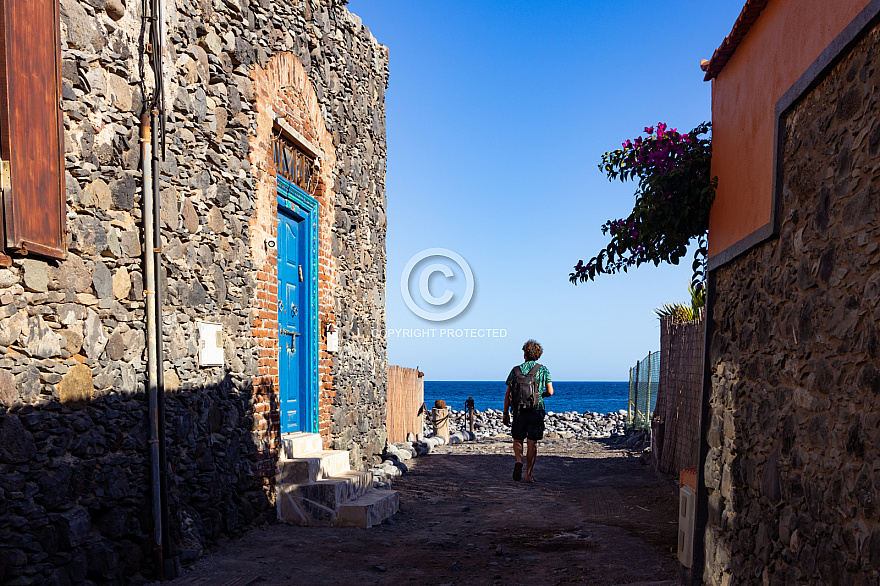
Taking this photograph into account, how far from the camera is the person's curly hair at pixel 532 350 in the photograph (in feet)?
30.1

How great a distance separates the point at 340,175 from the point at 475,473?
16.5 feet

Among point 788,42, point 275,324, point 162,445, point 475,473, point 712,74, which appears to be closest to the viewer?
point 788,42

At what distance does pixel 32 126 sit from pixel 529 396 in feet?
21.1

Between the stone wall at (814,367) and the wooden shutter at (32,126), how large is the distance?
4089 mm

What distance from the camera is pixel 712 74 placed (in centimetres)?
520

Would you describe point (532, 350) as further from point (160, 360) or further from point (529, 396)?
point (160, 360)

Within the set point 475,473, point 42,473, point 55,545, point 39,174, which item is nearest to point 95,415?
point 42,473

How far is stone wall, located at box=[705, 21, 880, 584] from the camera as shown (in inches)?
103

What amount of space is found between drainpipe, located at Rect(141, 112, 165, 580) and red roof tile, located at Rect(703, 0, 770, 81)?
4.04 m

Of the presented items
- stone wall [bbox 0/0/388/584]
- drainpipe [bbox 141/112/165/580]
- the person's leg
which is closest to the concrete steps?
stone wall [bbox 0/0/388/584]

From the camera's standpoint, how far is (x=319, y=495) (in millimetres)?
6531

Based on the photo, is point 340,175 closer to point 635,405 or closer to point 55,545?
point 55,545

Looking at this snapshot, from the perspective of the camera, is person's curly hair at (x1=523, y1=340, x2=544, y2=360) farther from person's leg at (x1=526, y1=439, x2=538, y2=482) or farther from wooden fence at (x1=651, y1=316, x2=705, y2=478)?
wooden fence at (x1=651, y1=316, x2=705, y2=478)

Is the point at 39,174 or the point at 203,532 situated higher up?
the point at 39,174
